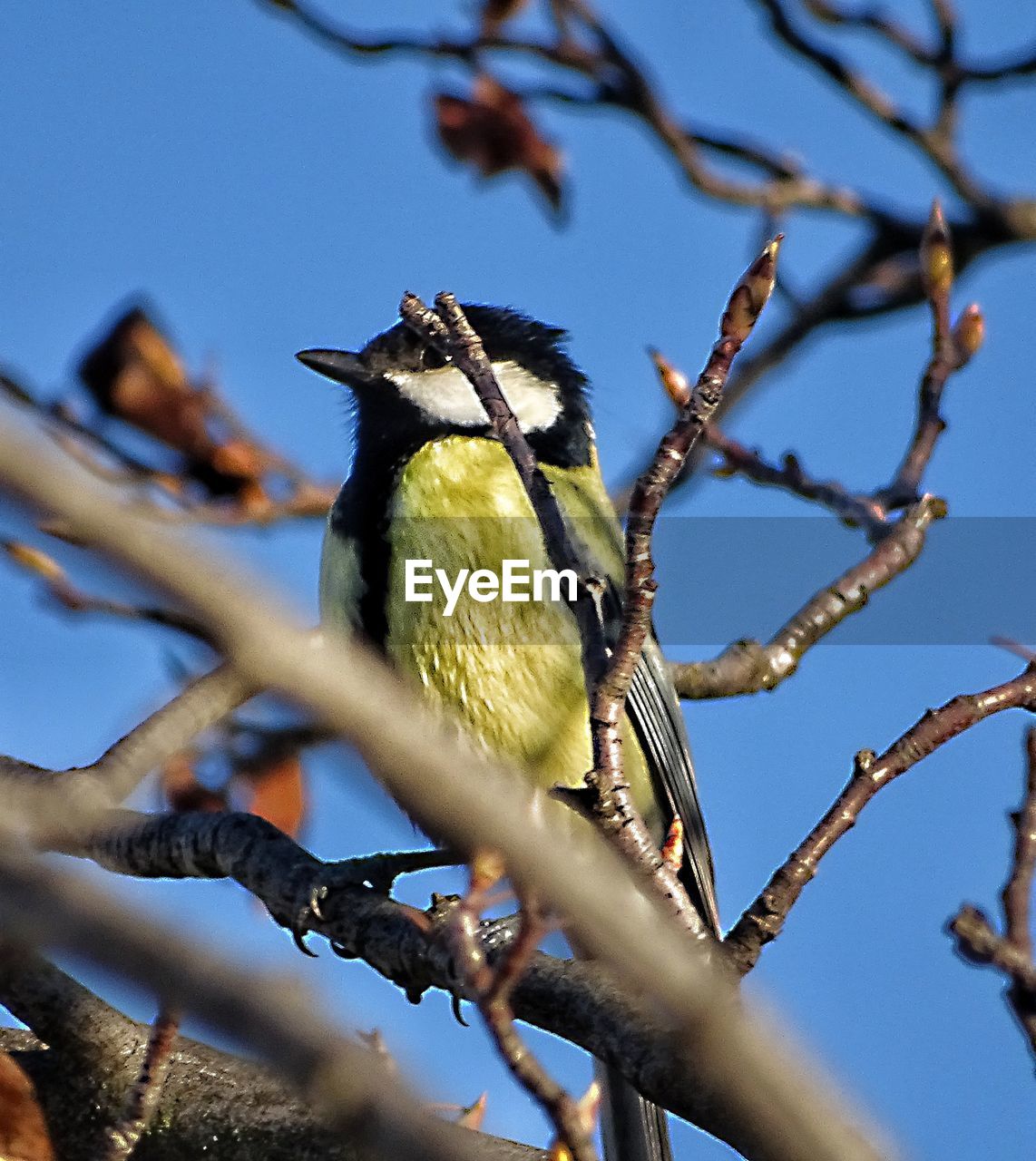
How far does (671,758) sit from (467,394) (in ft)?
3.12

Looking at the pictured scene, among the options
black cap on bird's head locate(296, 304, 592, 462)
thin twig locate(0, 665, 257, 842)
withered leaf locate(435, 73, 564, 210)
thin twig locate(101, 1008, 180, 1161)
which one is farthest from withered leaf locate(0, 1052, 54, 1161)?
withered leaf locate(435, 73, 564, 210)

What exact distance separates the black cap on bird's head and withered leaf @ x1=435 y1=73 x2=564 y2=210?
546 mm

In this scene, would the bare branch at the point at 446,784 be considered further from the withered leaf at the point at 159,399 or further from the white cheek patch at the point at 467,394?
the withered leaf at the point at 159,399

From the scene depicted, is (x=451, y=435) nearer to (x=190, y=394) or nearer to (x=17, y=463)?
(x=190, y=394)

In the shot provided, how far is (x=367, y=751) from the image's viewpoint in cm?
88

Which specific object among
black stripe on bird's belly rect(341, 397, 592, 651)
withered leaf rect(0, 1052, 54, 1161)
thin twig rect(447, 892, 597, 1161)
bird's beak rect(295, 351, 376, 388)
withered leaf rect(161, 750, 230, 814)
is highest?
bird's beak rect(295, 351, 376, 388)

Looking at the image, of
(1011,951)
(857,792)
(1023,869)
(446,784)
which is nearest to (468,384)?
(857,792)

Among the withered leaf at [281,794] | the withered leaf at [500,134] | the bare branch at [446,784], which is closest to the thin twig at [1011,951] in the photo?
the bare branch at [446,784]

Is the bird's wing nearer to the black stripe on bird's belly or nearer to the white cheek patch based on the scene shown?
the black stripe on bird's belly

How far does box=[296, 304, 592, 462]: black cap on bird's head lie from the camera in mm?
3602

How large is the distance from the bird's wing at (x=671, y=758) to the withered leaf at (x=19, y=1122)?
4.26 ft

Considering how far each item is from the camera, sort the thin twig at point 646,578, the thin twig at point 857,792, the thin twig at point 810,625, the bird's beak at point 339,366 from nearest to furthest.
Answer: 1. the thin twig at point 646,578
2. the thin twig at point 857,792
3. the thin twig at point 810,625
4. the bird's beak at point 339,366

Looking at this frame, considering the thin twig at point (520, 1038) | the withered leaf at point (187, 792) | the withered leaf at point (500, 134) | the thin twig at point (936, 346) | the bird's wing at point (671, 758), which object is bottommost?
the thin twig at point (520, 1038)

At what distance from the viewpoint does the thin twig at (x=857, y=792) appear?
1885 millimetres
